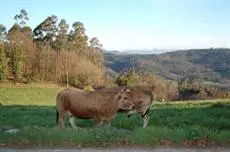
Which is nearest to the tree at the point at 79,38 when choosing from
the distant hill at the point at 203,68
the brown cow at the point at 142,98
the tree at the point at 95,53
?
the tree at the point at 95,53

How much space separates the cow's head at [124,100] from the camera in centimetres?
1560

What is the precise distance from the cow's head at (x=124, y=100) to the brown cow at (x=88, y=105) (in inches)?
5.4

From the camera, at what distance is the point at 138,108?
17.3m

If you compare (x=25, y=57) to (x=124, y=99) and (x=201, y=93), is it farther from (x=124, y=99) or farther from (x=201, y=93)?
(x=124, y=99)

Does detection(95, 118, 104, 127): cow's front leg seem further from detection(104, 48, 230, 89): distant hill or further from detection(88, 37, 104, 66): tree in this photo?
detection(104, 48, 230, 89): distant hill

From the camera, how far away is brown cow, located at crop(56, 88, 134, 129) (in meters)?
15.1

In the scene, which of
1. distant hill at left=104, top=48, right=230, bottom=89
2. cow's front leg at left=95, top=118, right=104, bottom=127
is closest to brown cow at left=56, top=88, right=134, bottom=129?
cow's front leg at left=95, top=118, right=104, bottom=127

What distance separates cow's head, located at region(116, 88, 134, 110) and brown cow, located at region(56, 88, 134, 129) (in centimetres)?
14

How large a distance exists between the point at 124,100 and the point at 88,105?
166 centimetres

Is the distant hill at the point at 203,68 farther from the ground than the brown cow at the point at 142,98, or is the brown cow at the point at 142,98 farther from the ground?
the brown cow at the point at 142,98

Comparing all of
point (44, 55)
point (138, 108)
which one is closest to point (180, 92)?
point (44, 55)

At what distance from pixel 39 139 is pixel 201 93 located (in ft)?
258

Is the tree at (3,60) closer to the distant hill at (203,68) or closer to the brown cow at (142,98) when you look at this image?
the brown cow at (142,98)

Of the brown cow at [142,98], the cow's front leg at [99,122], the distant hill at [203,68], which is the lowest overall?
the distant hill at [203,68]
